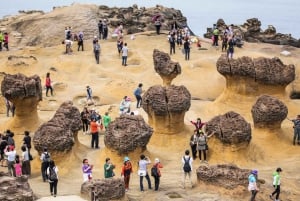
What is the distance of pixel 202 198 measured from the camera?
55.3 feet

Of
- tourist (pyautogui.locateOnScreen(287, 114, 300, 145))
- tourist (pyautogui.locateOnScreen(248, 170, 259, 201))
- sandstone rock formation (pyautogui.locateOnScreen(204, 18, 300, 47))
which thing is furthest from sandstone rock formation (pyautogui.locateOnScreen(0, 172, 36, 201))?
sandstone rock formation (pyautogui.locateOnScreen(204, 18, 300, 47))

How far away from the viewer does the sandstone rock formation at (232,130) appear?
20.5 metres

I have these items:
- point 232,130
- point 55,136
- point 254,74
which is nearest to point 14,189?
point 55,136

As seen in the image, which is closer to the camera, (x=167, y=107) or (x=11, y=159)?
(x=11, y=159)

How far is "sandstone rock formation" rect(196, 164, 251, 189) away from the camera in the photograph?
1747cm

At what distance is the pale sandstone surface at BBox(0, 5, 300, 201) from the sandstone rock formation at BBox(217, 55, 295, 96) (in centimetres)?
33

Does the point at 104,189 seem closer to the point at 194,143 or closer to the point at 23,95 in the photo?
the point at 194,143

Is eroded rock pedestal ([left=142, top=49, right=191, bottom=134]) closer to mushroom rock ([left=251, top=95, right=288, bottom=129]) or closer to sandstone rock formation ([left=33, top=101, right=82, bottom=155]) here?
mushroom rock ([left=251, top=95, right=288, bottom=129])

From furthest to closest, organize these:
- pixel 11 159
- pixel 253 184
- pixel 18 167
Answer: pixel 11 159, pixel 18 167, pixel 253 184

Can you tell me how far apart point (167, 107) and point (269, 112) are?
3767mm

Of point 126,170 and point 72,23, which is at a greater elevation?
point 72,23

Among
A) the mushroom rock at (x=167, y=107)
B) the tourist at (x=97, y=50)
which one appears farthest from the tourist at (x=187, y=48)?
the mushroom rock at (x=167, y=107)

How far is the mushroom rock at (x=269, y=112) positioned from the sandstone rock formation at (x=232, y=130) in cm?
180

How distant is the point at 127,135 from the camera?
19562 mm
